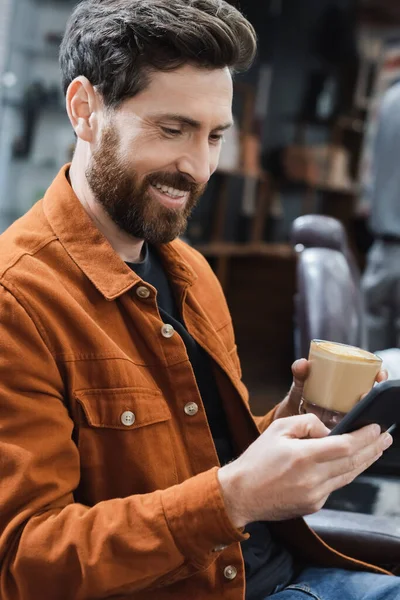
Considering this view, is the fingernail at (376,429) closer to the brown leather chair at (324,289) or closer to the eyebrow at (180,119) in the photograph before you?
the eyebrow at (180,119)

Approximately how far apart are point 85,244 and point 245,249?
476 centimetres

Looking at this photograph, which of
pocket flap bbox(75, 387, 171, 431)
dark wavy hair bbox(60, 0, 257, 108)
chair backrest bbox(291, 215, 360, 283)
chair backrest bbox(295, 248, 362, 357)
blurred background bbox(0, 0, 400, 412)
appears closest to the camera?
pocket flap bbox(75, 387, 171, 431)

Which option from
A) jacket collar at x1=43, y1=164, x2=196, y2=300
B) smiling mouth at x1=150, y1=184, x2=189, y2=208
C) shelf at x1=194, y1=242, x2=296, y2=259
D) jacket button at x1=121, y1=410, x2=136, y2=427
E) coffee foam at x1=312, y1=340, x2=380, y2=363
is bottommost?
shelf at x1=194, y1=242, x2=296, y2=259

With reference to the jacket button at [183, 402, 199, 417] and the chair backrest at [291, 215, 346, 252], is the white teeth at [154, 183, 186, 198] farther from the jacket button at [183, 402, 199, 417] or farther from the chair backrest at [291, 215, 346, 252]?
the chair backrest at [291, 215, 346, 252]

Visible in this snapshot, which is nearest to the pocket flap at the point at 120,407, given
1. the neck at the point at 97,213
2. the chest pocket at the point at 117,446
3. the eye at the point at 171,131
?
the chest pocket at the point at 117,446

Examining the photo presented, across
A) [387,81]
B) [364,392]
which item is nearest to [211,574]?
[364,392]

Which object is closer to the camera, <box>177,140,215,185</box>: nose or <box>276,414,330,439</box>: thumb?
<box>276,414,330,439</box>: thumb

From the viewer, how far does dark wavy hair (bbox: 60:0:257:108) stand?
133cm

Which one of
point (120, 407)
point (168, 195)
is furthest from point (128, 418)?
point (168, 195)

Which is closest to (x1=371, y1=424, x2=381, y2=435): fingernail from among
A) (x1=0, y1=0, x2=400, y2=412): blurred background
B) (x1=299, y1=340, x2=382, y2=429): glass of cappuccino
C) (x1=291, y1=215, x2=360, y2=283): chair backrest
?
(x1=299, y1=340, x2=382, y2=429): glass of cappuccino

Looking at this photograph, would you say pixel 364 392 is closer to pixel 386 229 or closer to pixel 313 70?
pixel 386 229

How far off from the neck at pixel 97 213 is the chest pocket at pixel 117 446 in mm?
327

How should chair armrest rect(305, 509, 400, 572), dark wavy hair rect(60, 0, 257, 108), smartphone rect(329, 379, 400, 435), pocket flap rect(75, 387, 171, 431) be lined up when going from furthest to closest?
chair armrest rect(305, 509, 400, 572) < dark wavy hair rect(60, 0, 257, 108) < pocket flap rect(75, 387, 171, 431) < smartphone rect(329, 379, 400, 435)

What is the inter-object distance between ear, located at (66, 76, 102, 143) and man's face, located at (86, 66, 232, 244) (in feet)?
0.12
